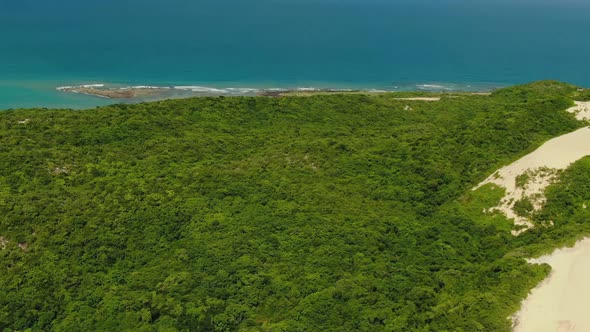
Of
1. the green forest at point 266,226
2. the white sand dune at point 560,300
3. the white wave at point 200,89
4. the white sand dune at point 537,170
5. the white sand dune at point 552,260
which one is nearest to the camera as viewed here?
the white sand dune at point 560,300

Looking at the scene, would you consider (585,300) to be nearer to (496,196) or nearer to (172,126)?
(496,196)

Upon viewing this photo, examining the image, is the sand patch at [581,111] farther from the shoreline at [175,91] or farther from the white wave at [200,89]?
the white wave at [200,89]

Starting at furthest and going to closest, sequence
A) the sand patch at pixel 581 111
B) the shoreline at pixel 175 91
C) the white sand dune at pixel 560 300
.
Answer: the shoreline at pixel 175 91 < the sand patch at pixel 581 111 < the white sand dune at pixel 560 300

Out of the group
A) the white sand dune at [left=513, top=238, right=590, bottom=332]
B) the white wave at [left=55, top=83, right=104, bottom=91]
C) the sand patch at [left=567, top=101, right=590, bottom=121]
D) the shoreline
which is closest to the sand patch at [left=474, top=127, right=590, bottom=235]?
the white sand dune at [left=513, top=238, right=590, bottom=332]

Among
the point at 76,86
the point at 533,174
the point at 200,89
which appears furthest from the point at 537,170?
the point at 76,86

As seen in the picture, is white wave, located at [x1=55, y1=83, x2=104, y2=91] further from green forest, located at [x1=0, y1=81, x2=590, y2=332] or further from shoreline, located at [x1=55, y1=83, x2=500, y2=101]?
green forest, located at [x1=0, y1=81, x2=590, y2=332]

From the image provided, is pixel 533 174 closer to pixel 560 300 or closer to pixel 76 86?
pixel 560 300

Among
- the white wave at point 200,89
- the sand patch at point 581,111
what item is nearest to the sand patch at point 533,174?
the sand patch at point 581,111
